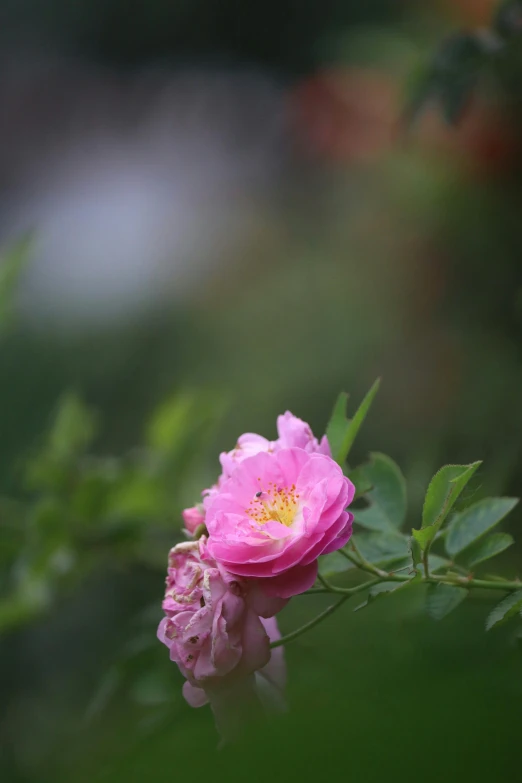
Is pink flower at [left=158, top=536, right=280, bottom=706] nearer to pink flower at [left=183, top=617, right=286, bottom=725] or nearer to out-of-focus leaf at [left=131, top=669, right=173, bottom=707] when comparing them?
pink flower at [left=183, top=617, right=286, bottom=725]

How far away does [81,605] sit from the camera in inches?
48.3

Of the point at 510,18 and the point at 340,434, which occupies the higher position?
the point at 510,18

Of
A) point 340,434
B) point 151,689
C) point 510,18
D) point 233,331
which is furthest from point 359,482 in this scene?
point 233,331

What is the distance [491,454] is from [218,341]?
87cm

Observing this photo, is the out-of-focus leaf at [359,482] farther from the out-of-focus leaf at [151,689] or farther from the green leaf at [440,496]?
the out-of-focus leaf at [151,689]

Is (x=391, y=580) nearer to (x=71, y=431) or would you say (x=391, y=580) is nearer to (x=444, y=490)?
(x=444, y=490)

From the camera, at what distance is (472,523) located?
0.41 m

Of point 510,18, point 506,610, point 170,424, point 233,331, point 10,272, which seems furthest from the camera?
point 233,331

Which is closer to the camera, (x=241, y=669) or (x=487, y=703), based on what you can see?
(x=487, y=703)

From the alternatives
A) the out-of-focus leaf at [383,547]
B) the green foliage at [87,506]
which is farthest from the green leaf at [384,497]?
the green foliage at [87,506]

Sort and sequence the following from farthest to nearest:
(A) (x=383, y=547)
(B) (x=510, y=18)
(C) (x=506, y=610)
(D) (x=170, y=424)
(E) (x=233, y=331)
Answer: (E) (x=233, y=331), (D) (x=170, y=424), (B) (x=510, y=18), (A) (x=383, y=547), (C) (x=506, y=610)

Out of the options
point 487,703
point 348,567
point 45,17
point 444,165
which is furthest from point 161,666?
point 45,17

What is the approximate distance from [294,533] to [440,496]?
65mm

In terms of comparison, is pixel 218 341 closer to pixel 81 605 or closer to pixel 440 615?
pixel 81 605
